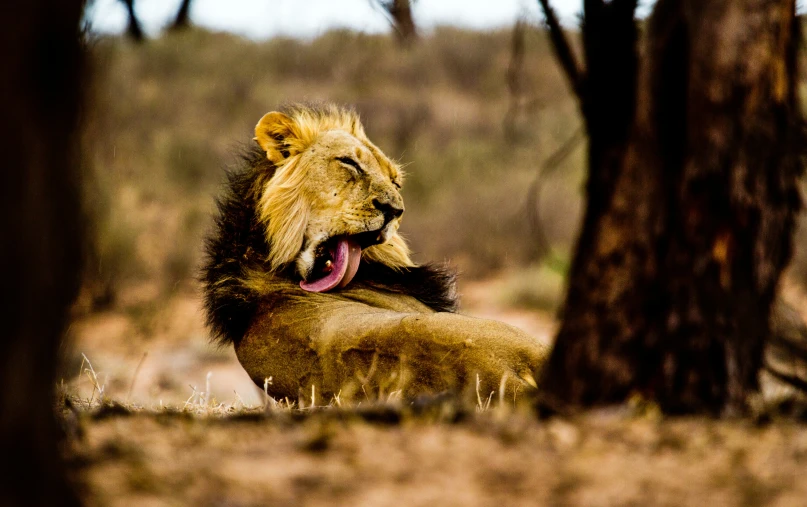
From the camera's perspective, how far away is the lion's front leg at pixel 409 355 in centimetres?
393

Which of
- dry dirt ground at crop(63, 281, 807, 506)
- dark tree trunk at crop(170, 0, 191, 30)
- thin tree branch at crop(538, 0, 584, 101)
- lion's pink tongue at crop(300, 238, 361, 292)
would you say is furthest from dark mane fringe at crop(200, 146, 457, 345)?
thin tree branch at crop(538, 0, 584, 101)

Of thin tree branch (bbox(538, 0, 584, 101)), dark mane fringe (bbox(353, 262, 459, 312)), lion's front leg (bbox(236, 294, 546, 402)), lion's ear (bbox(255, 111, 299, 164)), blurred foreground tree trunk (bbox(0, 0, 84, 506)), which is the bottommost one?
lion's front leg (bbox(236, 294, 546, 402))

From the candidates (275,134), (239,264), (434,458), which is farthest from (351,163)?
(434,458)

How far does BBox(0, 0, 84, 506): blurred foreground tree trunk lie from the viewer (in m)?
1.54

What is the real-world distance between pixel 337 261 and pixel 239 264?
49 cm

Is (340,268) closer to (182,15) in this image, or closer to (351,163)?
(351,163)

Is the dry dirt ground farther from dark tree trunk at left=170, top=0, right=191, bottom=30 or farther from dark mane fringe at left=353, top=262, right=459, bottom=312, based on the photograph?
dark mane fringe at left=353, top=262, right=459, bottom=312

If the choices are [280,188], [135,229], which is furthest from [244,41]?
[280,188]

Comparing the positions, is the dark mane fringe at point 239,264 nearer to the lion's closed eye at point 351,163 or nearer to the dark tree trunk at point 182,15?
the lion's closed eye at point 351,163

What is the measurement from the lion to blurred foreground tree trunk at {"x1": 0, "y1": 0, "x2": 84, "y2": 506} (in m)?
2.31

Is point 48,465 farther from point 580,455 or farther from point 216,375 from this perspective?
point 216,375

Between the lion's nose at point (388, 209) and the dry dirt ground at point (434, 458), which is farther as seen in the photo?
the lion's nose at point (388, 209)

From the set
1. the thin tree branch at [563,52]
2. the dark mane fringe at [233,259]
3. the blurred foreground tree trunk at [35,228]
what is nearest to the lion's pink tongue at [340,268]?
the dark mane fringe at [233,259]

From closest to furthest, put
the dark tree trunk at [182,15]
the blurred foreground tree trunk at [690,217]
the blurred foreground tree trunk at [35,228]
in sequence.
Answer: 1. the blurred foreground tree trunk at [35,228]
2. the blurred foreground tree trunk at [690,217]
3. the dark tree trunk at [182,15]
